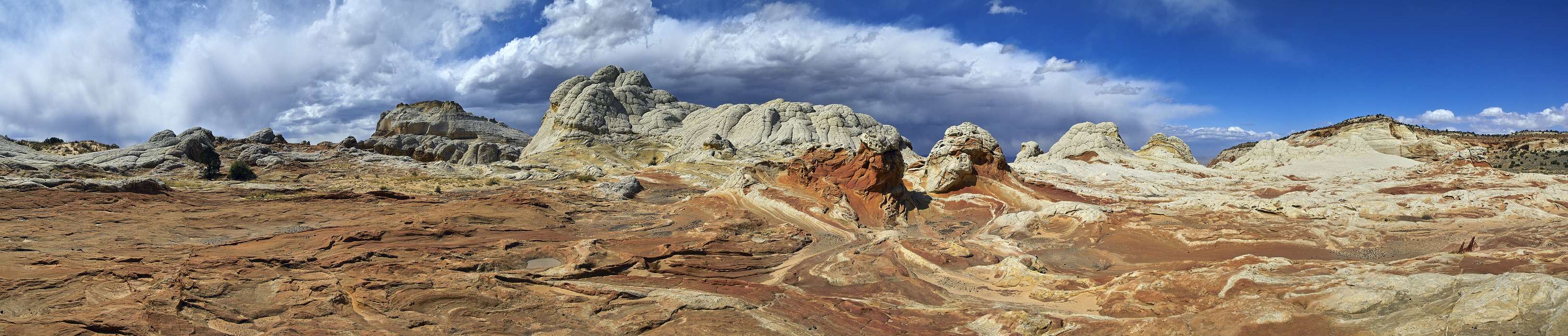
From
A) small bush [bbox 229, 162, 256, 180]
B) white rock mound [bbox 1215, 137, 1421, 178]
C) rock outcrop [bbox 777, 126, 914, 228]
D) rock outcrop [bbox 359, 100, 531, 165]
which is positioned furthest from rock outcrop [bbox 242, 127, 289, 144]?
white rock mound [bbox 1215, 137, 1421, 178]

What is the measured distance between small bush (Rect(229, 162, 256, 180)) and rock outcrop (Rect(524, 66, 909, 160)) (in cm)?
1988

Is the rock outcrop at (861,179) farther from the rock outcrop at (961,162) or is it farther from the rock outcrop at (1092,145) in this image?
the rock outcrop at (1092,145)

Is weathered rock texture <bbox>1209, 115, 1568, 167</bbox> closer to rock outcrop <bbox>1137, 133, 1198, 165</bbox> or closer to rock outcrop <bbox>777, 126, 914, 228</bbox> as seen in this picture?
rock outcrop <bbox>1137, 133, 1198, 165</bbox>

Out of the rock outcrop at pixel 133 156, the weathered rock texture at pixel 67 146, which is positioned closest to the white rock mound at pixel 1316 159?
the rock outcrop at pixel 133 156

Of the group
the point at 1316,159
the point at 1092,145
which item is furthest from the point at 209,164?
the point at 1316,159

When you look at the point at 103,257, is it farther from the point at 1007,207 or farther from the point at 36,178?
the point at 1007,207

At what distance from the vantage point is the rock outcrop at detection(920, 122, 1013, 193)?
80.1 ft

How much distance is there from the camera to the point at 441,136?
6756 cm

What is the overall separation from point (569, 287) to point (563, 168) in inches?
1261

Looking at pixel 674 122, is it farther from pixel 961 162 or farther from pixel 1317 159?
pixel 1317 159

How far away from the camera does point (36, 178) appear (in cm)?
1738

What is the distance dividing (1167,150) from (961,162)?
29918mm

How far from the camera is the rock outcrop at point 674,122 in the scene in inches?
2013

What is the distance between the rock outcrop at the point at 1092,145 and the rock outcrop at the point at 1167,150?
126 centimetres
